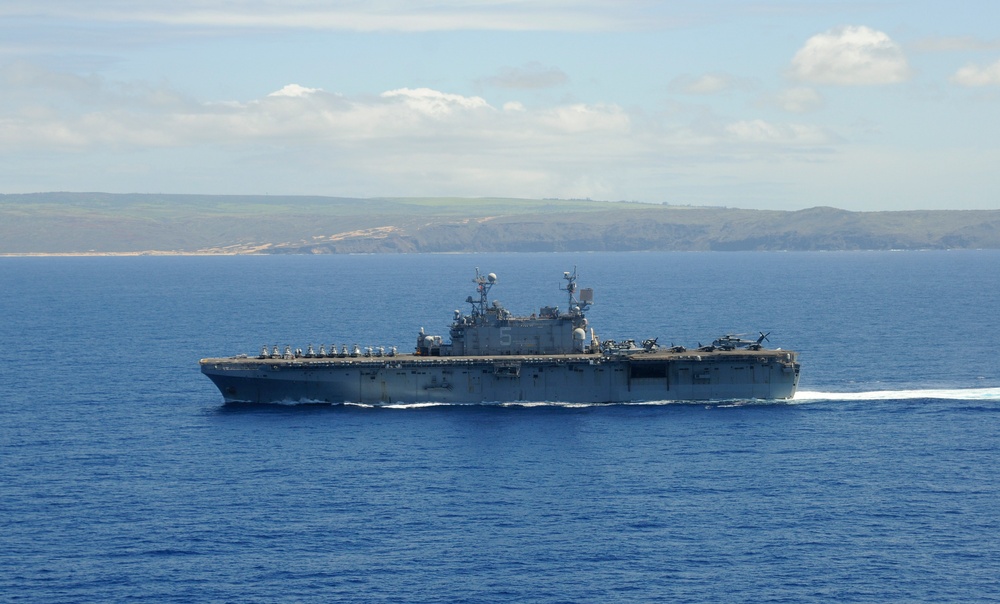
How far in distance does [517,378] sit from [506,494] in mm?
23532

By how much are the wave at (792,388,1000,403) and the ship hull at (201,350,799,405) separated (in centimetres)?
248

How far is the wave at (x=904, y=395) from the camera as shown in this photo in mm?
83562

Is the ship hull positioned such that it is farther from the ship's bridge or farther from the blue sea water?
the ship's bridge

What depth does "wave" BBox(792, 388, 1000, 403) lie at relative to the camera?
274 ft

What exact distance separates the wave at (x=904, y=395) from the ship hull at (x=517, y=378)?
8.15 feet

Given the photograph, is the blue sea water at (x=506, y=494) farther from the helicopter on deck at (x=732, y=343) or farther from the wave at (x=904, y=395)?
the helicopter on deck at (x=732, y=343)

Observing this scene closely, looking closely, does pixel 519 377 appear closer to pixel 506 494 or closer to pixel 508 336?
pixel 508 336

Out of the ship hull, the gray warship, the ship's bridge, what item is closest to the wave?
the gray warship

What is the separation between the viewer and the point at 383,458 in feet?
224

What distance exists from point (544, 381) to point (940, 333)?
177 ft

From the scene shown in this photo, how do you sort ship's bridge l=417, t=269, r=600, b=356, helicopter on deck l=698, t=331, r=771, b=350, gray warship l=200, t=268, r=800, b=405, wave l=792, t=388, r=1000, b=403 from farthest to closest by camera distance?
ship's bridge l=417, t=269, r=600, b=356
helicopter on deck l=698, t=331, r=771, b=350
gray warship l=200, t=268, r=800, b=405
wave l=792, t=388, r=1000, b=403

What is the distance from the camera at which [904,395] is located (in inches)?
3319

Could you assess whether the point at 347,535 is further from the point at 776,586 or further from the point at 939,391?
the point at 939,391

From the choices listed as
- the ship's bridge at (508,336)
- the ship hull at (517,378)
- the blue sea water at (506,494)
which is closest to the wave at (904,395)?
the blue sea water at (506,494)
